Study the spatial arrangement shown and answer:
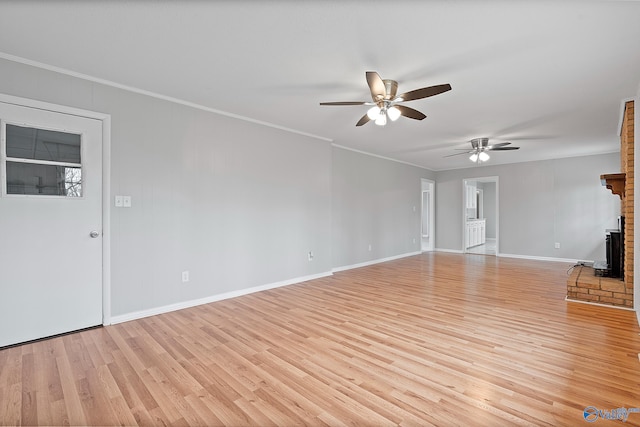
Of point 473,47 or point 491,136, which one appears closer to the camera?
point 473,47

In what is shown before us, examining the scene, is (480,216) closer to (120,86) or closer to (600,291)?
(600,291)

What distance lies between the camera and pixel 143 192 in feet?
10.8

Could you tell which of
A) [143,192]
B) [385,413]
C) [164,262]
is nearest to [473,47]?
[385,413]

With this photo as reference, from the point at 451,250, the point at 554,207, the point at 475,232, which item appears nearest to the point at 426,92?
the point at 554,207

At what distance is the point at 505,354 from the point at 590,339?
0.99 m

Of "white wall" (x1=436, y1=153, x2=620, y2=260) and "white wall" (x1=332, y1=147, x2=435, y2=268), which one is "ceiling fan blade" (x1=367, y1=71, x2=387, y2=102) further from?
"white wall" (x1=436, y1=153, x2=620, y2=260)

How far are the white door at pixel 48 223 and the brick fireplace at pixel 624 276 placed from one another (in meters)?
5.67

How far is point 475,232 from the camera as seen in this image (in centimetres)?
948

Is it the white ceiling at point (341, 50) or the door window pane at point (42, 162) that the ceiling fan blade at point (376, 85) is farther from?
the door window pane at point (42, 162)

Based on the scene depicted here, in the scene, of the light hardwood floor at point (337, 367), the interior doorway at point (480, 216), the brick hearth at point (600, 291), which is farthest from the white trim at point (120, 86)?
the interior doorway at point (480, 216)

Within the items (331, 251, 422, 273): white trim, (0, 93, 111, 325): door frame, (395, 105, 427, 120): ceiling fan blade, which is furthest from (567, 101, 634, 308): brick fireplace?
(0, 93, 111, 325): door frame

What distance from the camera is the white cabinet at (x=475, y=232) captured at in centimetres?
886

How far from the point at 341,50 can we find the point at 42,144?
2.85 m

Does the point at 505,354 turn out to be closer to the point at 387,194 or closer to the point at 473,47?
the point at 473,47
